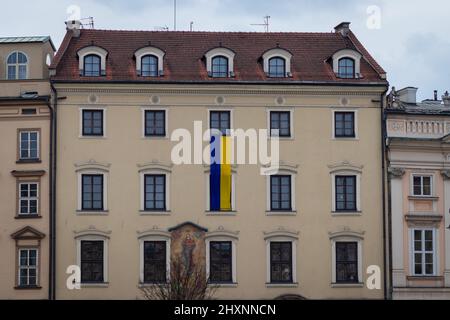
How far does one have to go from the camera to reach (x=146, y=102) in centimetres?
4344

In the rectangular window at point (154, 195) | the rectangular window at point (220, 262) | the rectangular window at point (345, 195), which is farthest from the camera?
the rectangular window at point (345, 195)

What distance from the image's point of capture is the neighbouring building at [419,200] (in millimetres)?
43188

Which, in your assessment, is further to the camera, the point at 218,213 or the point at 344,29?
the point at 344,29

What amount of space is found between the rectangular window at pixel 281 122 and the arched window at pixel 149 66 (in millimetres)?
5548

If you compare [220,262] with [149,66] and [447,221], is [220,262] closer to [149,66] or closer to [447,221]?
[149,66]

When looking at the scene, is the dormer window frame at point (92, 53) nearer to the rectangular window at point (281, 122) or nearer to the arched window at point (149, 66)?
the arched window at point (149, 66)

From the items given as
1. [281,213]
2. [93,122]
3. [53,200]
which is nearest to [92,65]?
[93,122]

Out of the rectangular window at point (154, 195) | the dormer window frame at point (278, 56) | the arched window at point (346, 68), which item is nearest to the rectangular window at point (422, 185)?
the arched window at point (346, 68)

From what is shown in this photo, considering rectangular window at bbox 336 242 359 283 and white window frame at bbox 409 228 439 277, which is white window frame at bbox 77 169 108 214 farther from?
white window frame at bbox 409 228 439 277

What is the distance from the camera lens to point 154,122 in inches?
1711

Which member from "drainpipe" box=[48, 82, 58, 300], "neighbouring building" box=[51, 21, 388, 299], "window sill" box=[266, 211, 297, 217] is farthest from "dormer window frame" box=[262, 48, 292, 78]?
"drainpipe" box=[48, 82, 58, 300]

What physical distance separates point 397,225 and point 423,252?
65.9 inches

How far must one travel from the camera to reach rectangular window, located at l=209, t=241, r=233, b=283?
42.8 meters
